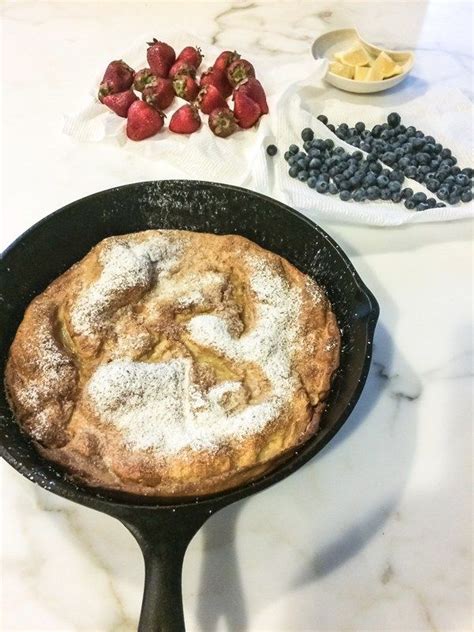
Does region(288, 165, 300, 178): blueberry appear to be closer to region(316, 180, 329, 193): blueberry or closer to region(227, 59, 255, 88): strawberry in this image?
region(316, 180, 329, 193): blueberry

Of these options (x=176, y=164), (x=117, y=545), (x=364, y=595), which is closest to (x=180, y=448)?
(x=117, y=545)

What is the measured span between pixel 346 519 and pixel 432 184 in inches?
37.8

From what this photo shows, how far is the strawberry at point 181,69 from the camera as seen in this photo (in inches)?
71.8

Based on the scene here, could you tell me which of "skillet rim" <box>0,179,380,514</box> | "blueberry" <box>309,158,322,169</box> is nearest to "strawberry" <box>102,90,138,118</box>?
"blueberry" <box>309,158,322,169</box>

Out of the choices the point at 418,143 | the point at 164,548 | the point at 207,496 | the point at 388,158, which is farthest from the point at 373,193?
the point at 164,548

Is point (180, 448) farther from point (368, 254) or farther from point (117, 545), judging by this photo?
point (368, 254)

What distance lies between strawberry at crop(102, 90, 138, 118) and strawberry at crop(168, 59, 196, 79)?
0.53 feet

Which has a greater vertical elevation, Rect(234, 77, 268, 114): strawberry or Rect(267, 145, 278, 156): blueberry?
Rect(234, 77, 268, 114): strawberry

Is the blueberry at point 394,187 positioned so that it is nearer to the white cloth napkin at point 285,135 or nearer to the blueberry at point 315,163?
the white cloth napkin at point 285,135

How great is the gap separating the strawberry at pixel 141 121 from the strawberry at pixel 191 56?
0.87 ft

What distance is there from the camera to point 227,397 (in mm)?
1023

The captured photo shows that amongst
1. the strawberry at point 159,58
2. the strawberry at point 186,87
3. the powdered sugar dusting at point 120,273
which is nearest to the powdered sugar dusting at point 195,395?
the powdered sugar dusting at point 120,273

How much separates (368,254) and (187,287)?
1.82ft

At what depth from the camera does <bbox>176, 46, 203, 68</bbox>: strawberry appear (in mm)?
1862
